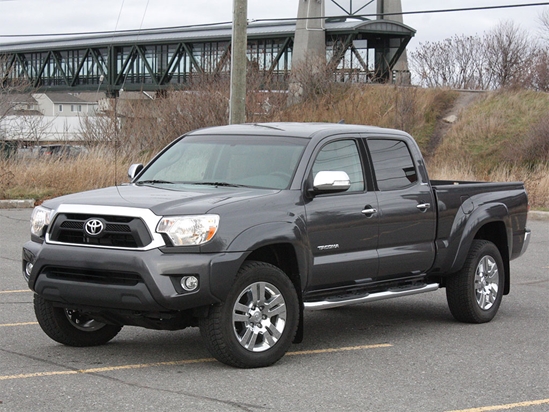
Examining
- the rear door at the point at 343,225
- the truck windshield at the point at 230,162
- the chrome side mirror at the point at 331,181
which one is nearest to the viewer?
the chrome side mirror at the point at 331,181

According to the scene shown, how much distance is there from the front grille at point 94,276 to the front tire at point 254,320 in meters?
0.61

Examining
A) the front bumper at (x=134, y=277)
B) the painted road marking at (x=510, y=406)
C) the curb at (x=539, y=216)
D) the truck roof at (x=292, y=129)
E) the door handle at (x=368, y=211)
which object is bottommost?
the curb at (x=539, y=216)

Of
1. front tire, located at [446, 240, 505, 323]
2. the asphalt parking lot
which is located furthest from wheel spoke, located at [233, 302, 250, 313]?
front tire, located at [446, 240, 505, 323]

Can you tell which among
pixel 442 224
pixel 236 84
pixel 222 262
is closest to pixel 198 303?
pixel 222 262

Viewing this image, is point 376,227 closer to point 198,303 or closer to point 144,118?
point 198,303

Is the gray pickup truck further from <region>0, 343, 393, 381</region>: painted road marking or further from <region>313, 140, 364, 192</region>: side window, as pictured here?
<region>0, 343, 393, 381</region>: painted road marking

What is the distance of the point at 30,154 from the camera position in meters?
25.3

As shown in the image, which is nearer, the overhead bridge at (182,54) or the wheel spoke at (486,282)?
the wheel spoke at (486,282)

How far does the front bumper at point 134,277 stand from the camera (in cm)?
648

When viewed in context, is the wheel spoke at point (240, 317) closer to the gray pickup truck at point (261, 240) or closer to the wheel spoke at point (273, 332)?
the gray pickup truck at point (261, 240)

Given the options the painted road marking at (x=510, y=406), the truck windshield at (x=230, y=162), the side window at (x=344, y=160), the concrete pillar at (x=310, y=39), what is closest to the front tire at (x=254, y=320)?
the truck windshield at (x=230, y=162)

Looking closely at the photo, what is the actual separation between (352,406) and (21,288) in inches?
228

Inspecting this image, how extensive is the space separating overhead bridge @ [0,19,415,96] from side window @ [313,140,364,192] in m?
30.4

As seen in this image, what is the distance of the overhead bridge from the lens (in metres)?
50.8
